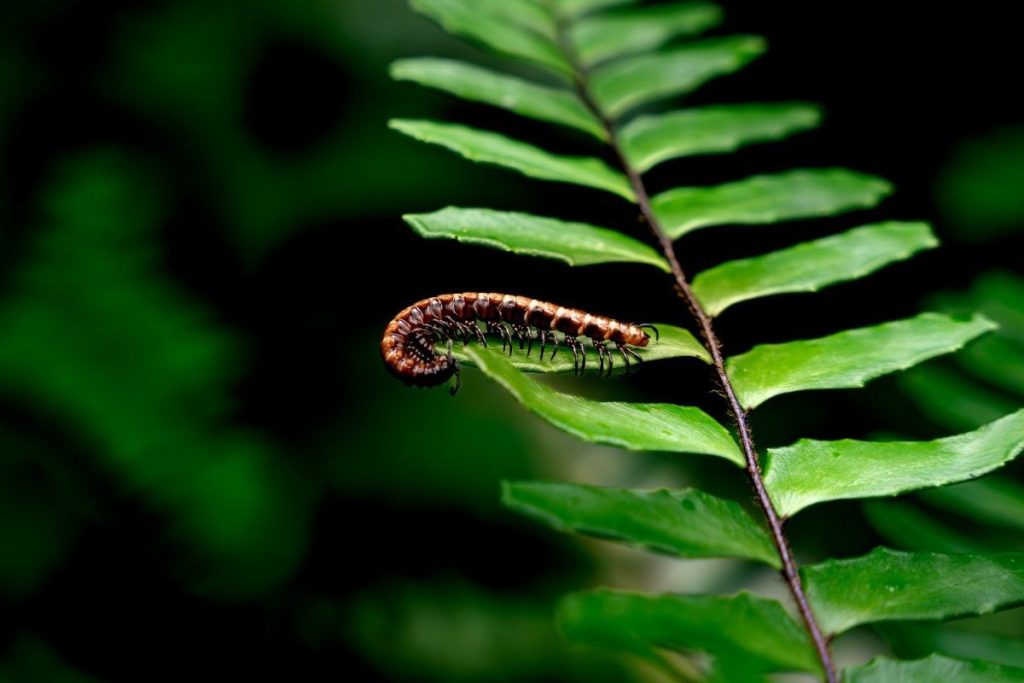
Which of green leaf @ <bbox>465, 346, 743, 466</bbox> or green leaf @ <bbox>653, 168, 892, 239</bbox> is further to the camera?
green leaf @ <bbox>653, 168, 892, 239</bbox>

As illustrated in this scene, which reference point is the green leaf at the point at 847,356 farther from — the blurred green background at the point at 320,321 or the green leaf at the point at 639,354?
the blurred green background at the point at 320,321

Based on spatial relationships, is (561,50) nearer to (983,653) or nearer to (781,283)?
(781,283)

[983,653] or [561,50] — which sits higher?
[561,50]

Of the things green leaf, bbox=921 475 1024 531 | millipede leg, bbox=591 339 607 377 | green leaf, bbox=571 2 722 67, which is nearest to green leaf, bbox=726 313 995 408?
millipede leg, bbox=591 339 607 377

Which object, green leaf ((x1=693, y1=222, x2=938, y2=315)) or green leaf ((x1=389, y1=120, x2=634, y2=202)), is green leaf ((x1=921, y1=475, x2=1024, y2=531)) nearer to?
green leaf ((x1=693, y1=222, x2=938, y2=315))

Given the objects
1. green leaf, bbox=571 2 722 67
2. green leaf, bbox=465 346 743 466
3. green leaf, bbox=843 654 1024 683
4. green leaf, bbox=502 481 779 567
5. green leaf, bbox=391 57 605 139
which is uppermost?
green leaf, bbox=571 2 722 67

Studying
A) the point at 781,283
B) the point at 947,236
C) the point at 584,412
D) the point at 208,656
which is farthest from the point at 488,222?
the point at 947,236
